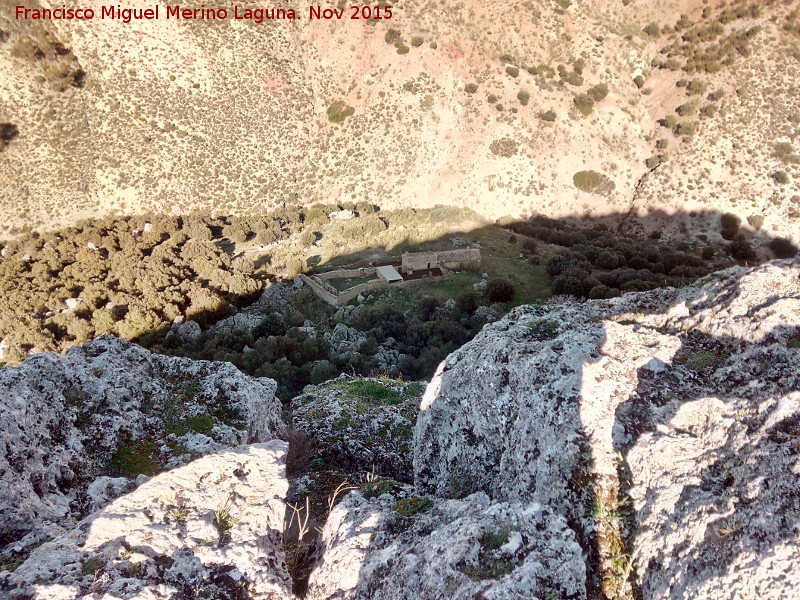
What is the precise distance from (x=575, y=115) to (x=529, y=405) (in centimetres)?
5673

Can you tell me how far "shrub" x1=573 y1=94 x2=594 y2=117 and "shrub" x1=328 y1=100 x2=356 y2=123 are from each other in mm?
25434

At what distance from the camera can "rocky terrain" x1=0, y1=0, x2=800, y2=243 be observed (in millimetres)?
48969

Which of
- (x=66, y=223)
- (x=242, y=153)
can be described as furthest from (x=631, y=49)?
(x=66, y=223)

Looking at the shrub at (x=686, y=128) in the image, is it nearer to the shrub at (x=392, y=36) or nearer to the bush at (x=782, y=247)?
the bush at (x=782, y=247)

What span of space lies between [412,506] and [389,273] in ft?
107

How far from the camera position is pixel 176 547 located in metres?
5.80

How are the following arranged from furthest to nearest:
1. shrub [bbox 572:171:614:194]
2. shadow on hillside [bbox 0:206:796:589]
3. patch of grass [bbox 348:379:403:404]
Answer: shrub [bbox 572:171:614:194] → shadow on hillside [bbox 0:206:796:589] → patch of grass [bbox 348:379:403:404]

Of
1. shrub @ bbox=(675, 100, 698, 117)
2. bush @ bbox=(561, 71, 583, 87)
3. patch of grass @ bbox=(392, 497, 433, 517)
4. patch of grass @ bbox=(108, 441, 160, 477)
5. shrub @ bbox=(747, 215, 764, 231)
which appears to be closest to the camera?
patch of grass @ bbox=(392, 497, 433, 517)

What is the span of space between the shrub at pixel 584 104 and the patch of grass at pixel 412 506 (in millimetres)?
58348

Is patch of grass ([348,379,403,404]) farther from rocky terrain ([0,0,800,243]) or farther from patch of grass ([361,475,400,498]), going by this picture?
rocky terrain ([0,0,800,243])

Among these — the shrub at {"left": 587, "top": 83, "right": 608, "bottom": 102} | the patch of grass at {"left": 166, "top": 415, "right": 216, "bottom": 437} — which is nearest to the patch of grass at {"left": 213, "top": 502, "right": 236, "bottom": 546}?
the patch of grass at {"left": 166, "top": 415, "right": 216, "bottom": 437}

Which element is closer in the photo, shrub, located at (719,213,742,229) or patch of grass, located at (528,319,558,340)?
patch of grass, located at (528,319,558,340)

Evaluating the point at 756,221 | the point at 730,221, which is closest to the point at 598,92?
the point at 730,221

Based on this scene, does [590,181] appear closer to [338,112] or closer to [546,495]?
[338,112]
